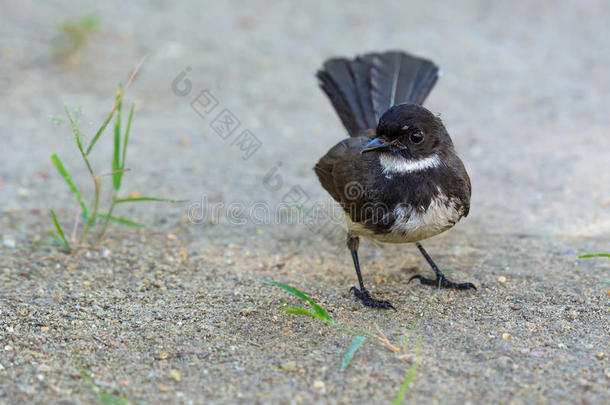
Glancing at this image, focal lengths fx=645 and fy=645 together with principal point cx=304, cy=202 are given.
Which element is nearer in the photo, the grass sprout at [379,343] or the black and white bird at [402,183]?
the grass sprout at [379,343]

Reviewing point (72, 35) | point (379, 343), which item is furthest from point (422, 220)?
point (72, 35)

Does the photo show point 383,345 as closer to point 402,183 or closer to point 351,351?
point 351,351

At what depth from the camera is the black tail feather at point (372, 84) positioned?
566 cm

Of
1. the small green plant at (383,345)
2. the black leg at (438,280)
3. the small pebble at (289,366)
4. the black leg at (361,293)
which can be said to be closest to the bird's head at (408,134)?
the black leg at (361,293)

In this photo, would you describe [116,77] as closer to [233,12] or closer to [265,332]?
[233,12]

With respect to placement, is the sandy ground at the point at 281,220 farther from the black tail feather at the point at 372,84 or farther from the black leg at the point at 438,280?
the black tail feather at the point at 372,84

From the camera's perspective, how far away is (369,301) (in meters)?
4.39

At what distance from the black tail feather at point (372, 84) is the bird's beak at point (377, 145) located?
107cm

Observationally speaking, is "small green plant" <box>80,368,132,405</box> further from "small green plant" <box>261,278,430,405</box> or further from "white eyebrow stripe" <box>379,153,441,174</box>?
"white eyebrow stripe" <box>379,153,441,174</box>

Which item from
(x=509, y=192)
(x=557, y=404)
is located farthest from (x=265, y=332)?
(x=509, y=192)

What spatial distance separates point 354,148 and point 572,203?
2.44 m

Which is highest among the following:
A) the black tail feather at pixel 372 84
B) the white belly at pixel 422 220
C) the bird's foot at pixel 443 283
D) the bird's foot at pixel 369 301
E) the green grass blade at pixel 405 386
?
the black tail feather at pixel 372 84

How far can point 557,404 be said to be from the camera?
3.13 meters

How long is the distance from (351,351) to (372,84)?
2.92 m
